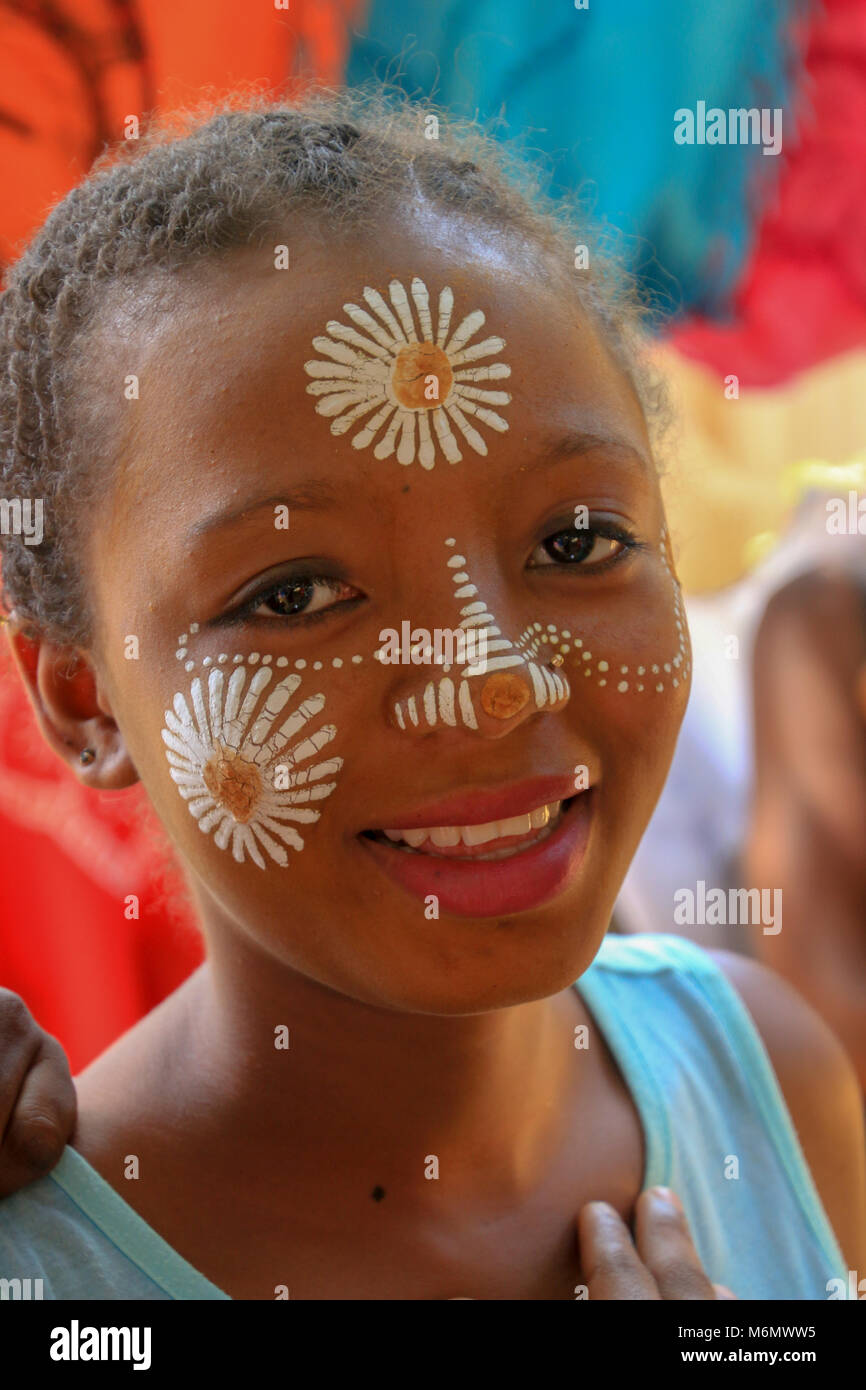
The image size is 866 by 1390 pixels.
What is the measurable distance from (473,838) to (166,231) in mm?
458

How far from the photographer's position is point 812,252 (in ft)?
8.27

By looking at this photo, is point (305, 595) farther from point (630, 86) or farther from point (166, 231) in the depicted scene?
point (630, 86)

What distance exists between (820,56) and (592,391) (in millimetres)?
1947

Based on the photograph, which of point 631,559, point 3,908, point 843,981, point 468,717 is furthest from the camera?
point 843,981

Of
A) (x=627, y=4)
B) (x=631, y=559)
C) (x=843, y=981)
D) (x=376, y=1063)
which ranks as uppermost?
(x=627, y=4)

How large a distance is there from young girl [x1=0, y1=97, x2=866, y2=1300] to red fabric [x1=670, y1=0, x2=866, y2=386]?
1657 millimetres

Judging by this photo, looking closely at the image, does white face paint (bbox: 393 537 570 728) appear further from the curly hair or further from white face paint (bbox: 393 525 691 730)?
the curly hair

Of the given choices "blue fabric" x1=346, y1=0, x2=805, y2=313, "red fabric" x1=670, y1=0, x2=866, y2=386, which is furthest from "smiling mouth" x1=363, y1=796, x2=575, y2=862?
"red fabric" x1=670, y1=0, x2=866, y2=386

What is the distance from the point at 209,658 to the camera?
0.78m

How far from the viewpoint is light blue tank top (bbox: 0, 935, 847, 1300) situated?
2.80ft

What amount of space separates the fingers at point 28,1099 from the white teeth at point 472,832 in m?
0.34

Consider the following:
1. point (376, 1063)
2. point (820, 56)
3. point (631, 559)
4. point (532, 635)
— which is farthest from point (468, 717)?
point (820, 56)

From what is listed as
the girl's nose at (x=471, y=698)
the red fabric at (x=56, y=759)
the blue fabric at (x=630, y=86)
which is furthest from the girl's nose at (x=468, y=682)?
the blue fabric at (x=630, y=86)
